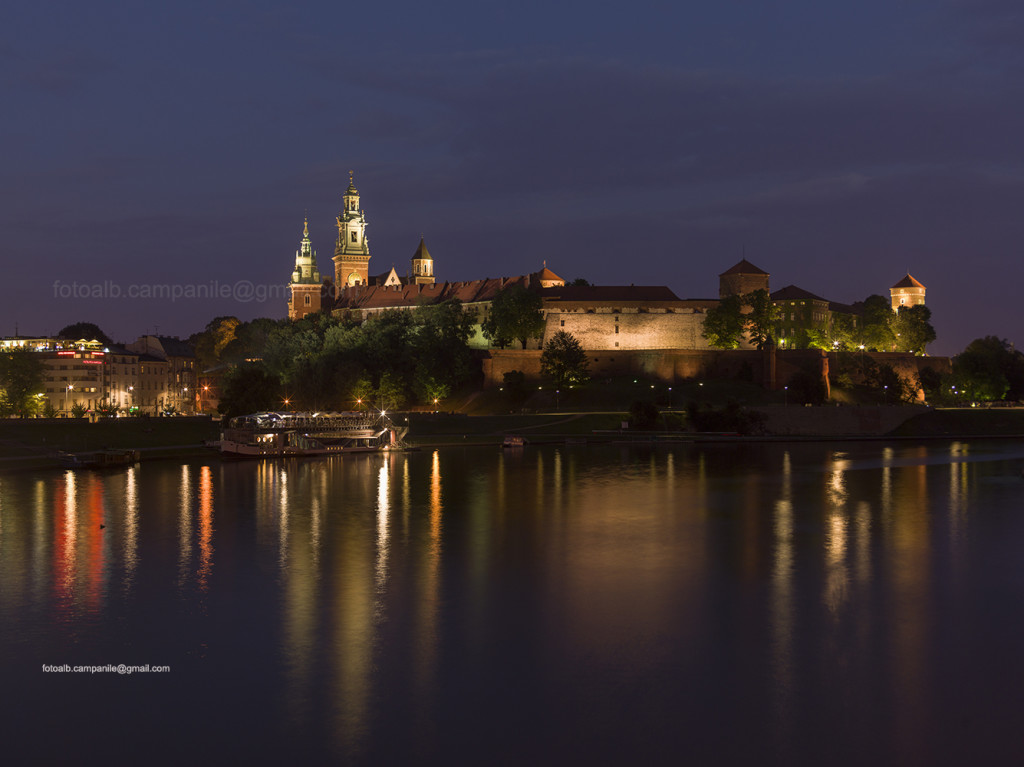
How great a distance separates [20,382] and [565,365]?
39013mm

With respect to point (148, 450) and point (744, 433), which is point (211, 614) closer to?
point (148, 450)

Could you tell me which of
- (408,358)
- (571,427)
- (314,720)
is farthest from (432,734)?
(408,358)

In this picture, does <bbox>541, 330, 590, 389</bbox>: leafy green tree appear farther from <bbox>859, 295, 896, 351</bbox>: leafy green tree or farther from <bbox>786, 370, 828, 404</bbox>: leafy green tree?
<bbox>859, 295, 896, 351</bbox>: leafy green tree

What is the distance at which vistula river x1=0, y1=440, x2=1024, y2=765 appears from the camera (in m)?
11.1

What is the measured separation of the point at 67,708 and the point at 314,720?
10.8ft

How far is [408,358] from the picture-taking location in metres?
72.4

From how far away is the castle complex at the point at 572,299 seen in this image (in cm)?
8169

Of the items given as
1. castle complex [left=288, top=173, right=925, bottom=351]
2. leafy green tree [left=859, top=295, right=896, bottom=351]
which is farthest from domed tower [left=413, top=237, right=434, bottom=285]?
leafy green tree [left=859, top=295, right=896, bottom=351]

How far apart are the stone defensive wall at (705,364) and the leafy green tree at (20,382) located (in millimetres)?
33371

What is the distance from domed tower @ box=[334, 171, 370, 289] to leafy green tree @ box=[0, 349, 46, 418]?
163 feet

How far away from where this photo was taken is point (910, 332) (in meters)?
85.9

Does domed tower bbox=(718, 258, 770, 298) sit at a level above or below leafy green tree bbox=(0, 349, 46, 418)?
above

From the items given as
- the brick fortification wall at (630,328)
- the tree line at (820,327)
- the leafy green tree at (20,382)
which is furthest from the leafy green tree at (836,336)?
the leafy green tree at (20,382)

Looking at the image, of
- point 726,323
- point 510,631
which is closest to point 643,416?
point 726,323
